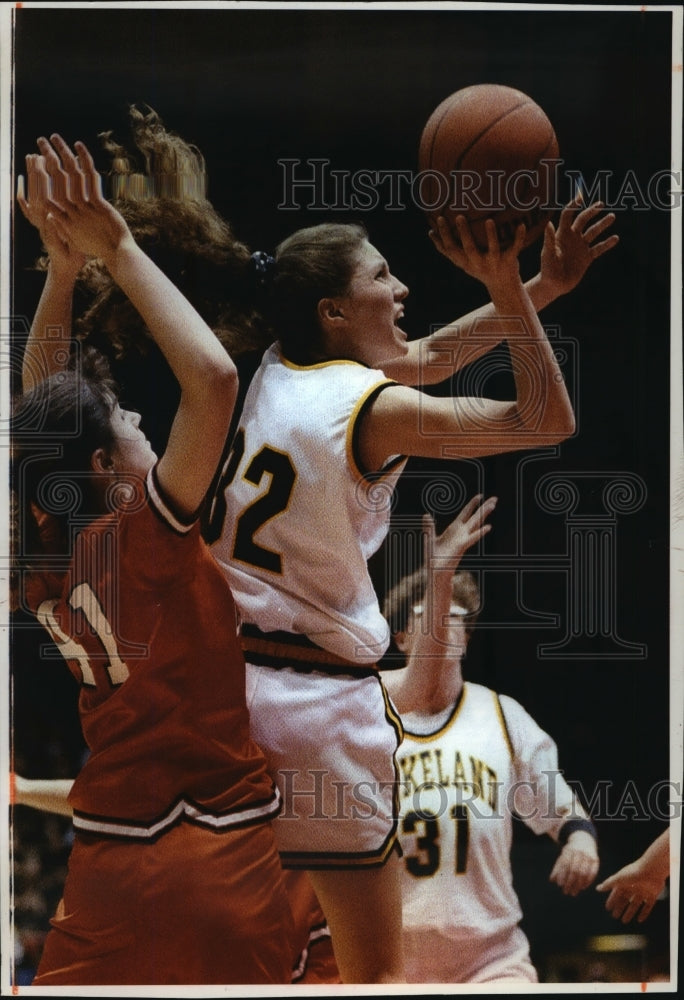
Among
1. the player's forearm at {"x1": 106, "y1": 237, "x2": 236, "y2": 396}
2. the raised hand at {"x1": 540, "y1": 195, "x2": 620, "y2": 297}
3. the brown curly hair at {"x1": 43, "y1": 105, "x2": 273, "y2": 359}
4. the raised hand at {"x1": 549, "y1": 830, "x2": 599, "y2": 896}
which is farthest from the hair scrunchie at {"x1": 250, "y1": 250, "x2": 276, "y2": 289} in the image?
the raised hand at {"x1": 549, "y1": 830, "x2": 599, "y2": 896}

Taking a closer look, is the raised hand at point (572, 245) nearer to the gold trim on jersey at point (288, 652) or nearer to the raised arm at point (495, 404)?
the raised arm at point (495, 404)

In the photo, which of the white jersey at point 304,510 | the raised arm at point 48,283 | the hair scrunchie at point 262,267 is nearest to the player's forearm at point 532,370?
the white jersey at point 304,510

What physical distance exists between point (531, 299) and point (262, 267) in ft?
2.51

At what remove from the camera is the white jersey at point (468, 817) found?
2.96m

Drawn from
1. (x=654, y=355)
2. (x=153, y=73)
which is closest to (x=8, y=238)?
(x=153, y=73)

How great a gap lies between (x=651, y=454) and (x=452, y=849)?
1.27 metres

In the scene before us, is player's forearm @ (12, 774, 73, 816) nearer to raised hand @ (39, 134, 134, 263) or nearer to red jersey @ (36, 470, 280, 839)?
red jersey @ (36, 470, 280, 839)

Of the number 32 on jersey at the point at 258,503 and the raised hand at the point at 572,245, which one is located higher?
the raised hand at the point at 572,245

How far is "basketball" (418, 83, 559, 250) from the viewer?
2.88 metres

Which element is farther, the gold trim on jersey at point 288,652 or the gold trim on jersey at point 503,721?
the gold trim on jersey at point 503,721

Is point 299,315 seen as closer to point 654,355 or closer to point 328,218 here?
point 328,218

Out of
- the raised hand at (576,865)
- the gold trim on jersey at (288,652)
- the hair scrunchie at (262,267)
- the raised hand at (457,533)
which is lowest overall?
the raised hand at (576,865)

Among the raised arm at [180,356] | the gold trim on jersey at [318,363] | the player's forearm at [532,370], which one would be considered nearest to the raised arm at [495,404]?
the player's forearm at [532,370]

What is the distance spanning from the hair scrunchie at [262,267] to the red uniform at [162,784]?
0.62 m
